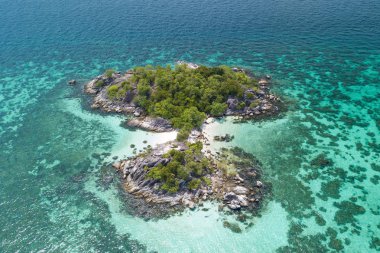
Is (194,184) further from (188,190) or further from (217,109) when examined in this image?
(217,109)

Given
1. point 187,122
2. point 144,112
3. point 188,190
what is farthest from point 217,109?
point 188,190

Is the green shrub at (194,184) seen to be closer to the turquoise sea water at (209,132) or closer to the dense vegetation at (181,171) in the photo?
the dense vegetation at (181,171)

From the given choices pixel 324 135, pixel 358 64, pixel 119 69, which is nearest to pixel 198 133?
pixel 324 135

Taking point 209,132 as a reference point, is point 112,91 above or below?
above

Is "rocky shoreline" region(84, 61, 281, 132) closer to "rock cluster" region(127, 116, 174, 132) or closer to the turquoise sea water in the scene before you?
"rock cluster" region(127, 116, 174, 132)

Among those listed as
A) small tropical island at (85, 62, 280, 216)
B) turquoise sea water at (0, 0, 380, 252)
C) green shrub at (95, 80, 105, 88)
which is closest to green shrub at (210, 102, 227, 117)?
small tropical island at (85, 62, 280, 216)

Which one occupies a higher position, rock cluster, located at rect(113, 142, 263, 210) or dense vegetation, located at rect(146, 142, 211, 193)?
dense vegetation, located at rect(146, 142, 211, 193)

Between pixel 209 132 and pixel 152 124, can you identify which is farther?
pixel 152 124
